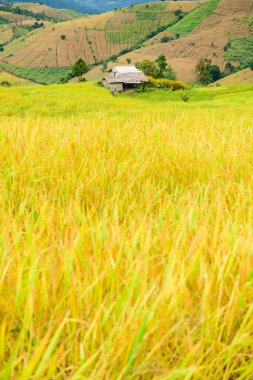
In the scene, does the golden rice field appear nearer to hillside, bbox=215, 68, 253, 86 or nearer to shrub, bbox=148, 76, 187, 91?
shrub, bbox=148, 76, 187, 91

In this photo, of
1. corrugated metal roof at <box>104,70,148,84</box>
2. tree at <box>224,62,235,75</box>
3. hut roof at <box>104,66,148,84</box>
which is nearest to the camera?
corrugated metal roof at <box>104,70,148,84</box>

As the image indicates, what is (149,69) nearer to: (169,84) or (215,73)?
(169,84)

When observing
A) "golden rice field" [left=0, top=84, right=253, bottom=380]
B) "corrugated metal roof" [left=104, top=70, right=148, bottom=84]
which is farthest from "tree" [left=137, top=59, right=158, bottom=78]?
"golden rice field" [left=0, top=84, right=253, bottom=380]

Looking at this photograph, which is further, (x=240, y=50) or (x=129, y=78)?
A: (x=240, y=50)

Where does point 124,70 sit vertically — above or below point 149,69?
below

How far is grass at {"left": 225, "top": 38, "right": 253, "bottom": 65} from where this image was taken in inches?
7092

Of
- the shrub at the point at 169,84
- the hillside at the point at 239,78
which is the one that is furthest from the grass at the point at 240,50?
the shrub at the point at 169,84

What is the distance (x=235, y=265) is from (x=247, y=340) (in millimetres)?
334

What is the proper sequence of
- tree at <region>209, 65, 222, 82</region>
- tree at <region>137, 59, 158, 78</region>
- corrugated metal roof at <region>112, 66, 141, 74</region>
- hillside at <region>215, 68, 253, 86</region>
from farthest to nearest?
tree at <region>209, 65, 222, 82</region>, hillside at <region>215, 68, 253, 86</region>, tree at <region>137, 59, 158, 78</region>, corrugated metal roof at <region>112, 66, 141, 74</region>

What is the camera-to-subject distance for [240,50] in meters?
186

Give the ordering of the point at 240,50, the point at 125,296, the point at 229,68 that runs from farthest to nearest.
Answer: the point at 240,50, the point at 229,68, the point at 125,296

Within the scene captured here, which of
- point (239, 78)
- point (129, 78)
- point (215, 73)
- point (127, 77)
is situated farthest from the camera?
point (215, 73)

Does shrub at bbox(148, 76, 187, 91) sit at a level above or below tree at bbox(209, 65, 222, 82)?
below

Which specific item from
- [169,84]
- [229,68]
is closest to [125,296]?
[169,84]
